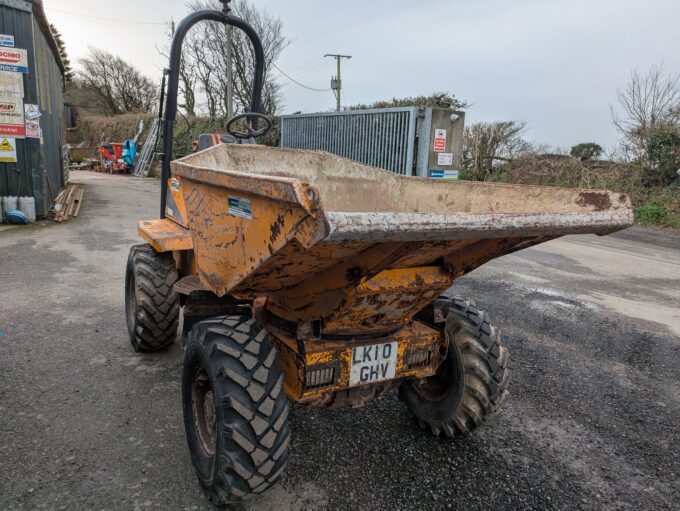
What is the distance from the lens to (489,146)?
15.6 meters

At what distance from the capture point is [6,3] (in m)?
8.04

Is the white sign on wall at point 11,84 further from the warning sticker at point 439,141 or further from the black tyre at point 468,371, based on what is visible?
the black tyre at point 468,371

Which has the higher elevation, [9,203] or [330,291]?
[330,291]

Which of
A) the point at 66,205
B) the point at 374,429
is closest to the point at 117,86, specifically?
the point at 66,205

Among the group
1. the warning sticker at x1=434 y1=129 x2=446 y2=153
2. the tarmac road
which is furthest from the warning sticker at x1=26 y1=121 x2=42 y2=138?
the warning sticker at x1=434 y1=129 x2=446 y2=153

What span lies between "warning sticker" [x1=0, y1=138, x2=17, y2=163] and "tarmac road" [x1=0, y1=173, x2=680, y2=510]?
4.27 metres

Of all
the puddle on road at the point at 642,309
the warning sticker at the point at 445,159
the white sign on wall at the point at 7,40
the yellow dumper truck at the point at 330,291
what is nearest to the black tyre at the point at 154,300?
the yellow dumper truck at the point at 330,291

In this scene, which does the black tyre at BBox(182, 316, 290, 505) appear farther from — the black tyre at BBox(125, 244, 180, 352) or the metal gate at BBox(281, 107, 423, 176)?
the metal gate at BBox(281, 107, 423, 176)

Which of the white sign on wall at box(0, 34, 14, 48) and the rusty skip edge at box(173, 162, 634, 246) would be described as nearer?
the rusty skip edge at box(173, 162, 634, 246)

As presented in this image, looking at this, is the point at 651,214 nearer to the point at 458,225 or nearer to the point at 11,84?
the point at 458,225

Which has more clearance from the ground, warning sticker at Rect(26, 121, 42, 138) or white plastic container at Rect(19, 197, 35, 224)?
warning sticker at Rect(26, 121, 42, 138)

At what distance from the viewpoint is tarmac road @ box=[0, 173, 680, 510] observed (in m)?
2.37

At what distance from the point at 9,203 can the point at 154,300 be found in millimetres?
7067

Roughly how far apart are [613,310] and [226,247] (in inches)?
187
